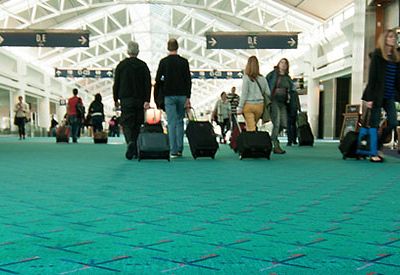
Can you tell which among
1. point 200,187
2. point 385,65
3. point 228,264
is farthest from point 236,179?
point 385,65

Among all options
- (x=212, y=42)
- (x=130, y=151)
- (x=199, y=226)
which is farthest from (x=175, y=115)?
(x=212, y=42)

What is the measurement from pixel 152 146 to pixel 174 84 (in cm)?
108

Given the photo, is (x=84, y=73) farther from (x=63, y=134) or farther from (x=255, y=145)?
(x=255, y=145)

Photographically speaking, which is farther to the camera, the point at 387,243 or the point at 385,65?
the point at 385,65

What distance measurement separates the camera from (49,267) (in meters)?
1.54

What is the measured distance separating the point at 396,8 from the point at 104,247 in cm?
1142

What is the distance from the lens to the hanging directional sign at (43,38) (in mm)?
15922

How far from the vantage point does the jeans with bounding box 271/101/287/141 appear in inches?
313

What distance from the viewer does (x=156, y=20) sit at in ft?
91.0

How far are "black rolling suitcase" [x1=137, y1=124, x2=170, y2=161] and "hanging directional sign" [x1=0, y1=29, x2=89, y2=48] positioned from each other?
11006 millimetres

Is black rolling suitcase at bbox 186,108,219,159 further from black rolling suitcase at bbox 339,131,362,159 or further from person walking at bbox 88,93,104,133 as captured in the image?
person walking at bbox 88,93,104,133

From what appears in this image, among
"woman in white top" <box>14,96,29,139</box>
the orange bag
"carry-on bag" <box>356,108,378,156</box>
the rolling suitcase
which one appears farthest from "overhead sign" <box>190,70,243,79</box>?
"carry-on bag" <box>356,108,378,156</box>

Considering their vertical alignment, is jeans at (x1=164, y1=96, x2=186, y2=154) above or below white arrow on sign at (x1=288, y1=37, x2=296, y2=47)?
below

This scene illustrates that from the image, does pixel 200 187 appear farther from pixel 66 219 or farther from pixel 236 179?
pixel 66 219
